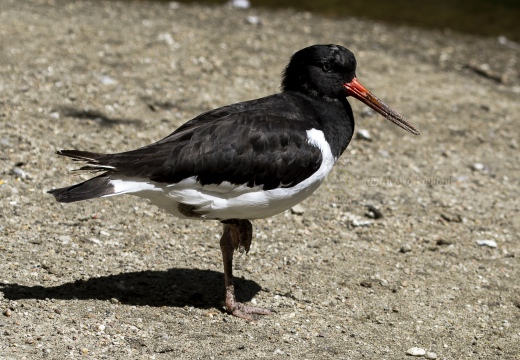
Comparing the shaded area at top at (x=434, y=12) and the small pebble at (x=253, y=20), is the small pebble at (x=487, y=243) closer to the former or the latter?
the small pebble at (x=253, y=20)

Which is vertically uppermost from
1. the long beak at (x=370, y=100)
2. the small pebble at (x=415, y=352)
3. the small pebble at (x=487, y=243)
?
the long beak at (x=370, y=100)

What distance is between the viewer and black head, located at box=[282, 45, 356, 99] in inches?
236

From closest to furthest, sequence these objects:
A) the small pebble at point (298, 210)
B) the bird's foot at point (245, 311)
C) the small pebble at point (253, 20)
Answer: the bird's foot at point (245, 311)
the small pebble at point (298, 210)
the small pebble at point (253, 20)

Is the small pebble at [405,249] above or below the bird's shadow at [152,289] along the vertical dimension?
above

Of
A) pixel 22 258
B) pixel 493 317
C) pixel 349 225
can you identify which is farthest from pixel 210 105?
pixel 493 317

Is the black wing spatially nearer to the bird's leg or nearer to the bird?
the bird

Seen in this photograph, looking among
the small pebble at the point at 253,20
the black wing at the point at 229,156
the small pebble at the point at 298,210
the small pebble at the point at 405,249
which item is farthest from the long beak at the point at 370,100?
the small pebble at the point at 253,20

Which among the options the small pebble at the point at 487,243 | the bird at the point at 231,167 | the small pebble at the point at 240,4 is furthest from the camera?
the small pebble at the point at 240,4

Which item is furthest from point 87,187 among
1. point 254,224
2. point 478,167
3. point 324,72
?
point 478,167

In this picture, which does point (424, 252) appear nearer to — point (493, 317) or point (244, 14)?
point (493, 317)

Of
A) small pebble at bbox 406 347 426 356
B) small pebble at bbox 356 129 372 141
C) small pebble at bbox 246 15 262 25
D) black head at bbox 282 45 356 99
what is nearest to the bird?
black head at bbox 282 45 356 99

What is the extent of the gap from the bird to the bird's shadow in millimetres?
303

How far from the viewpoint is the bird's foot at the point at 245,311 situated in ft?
18.6

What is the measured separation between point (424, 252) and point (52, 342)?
3.48 metres
